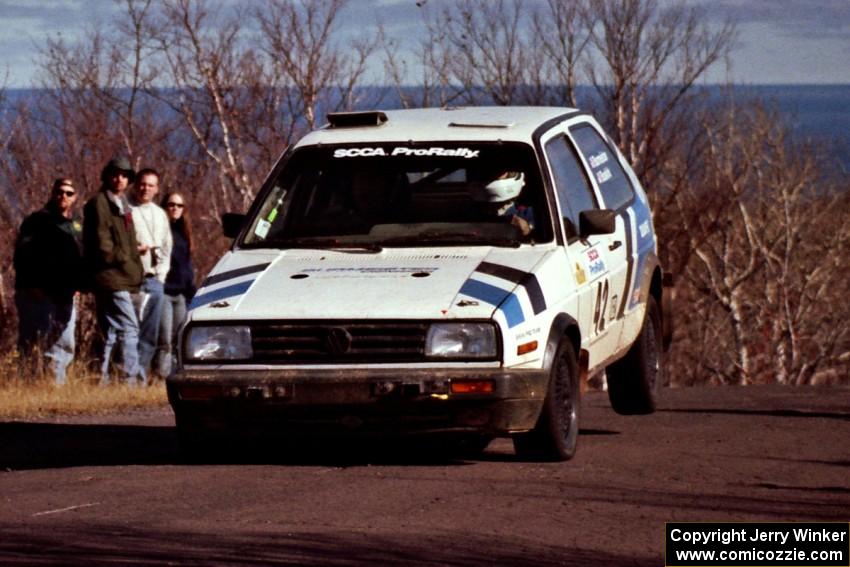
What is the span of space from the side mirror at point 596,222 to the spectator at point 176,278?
5922 mm

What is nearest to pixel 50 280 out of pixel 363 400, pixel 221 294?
pixel 221 294

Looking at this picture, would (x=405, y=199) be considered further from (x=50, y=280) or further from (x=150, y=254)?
(x=50, y=280)

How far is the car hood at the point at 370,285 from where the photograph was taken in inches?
324

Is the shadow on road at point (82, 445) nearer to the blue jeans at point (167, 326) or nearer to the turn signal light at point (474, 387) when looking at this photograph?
the turn signal light at point (474, 387)

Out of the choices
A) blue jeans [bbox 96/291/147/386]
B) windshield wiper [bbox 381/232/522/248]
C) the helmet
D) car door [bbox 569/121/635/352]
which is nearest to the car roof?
the helmet

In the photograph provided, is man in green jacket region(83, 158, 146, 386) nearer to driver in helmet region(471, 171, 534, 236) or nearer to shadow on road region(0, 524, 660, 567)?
driver in helmet region(471, 171, 534, 236)

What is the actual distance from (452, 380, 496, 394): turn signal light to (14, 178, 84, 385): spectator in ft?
20.1

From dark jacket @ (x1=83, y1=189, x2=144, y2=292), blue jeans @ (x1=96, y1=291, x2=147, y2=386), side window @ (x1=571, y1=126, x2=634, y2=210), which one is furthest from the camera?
blue jeans @ (x1=96, y1=291, x2=147, y2=386)

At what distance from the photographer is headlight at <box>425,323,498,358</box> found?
26.8 feet

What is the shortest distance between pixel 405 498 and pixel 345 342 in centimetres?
93

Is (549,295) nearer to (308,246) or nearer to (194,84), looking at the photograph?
(308,246)

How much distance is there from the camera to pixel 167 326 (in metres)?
14.4

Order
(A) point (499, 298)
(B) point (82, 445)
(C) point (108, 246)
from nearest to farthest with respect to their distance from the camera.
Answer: (A) point (499, 298) < (B) point (82, 445) < (C) point (108, 246)

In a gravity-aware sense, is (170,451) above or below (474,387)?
below
